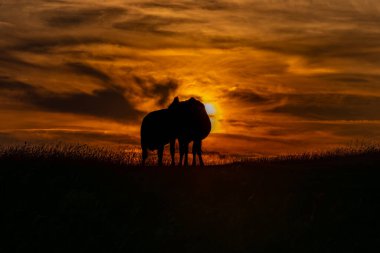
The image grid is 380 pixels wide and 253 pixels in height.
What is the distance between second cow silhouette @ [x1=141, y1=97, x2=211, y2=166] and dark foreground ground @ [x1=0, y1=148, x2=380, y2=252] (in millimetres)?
5775

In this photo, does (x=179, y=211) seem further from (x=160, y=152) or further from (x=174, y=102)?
(x=174, y=102)

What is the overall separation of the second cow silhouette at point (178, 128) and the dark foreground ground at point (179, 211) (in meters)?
5.78

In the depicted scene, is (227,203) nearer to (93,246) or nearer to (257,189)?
(257,189)

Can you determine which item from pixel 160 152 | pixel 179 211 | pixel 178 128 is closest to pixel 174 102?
pixel 178 128

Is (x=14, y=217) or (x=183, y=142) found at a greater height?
(x=14, y=217)

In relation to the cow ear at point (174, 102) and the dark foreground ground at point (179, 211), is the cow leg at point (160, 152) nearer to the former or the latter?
the cow ear at point (174, 102)

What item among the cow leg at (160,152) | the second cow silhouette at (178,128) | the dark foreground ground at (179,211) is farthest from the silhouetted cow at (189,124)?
the dark foreground ground at (179,211)

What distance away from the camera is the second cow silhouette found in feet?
89.5

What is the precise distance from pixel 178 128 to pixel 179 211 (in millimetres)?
10690

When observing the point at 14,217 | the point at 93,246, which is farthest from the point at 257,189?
the point at 14,217

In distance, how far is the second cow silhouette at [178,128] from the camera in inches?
1074

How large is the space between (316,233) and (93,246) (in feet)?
19.7

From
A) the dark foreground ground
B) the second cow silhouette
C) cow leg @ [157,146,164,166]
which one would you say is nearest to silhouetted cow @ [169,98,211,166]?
the second cow silhouette

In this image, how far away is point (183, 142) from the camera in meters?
27.2
